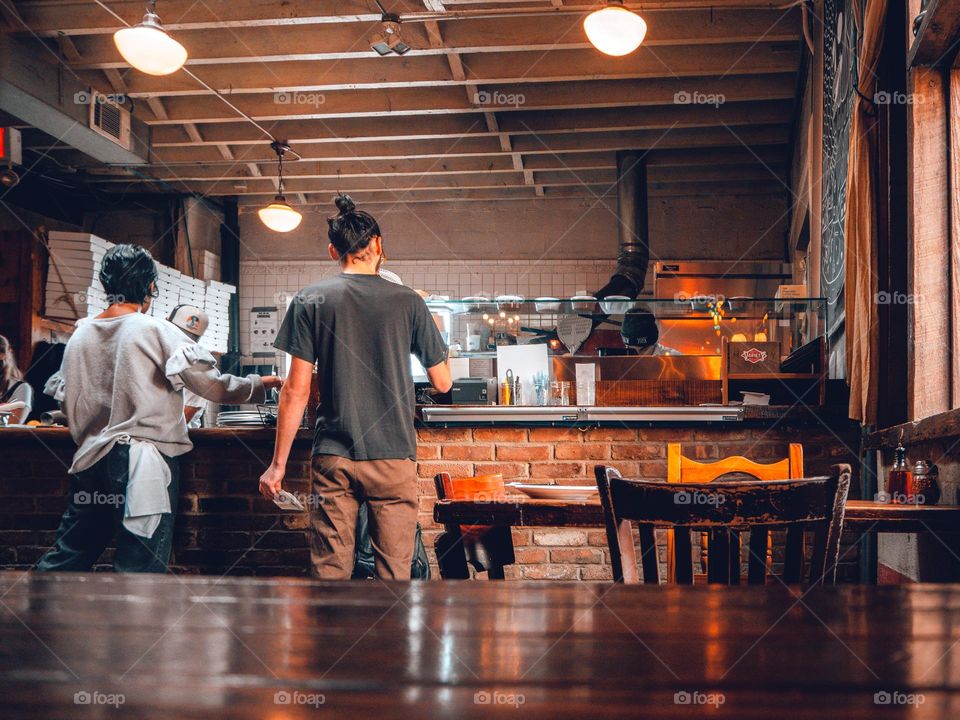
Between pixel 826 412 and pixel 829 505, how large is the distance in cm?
262

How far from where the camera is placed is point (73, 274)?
7.60 m

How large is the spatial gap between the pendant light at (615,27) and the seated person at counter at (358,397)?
2506 millimetres

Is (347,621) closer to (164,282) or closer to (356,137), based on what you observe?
(356,137)

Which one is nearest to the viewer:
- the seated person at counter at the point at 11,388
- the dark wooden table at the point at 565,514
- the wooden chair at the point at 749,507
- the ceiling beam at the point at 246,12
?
the wooden chair at the point at 749,507

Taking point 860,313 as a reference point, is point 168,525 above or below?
below

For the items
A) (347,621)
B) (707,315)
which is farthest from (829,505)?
(707,315)

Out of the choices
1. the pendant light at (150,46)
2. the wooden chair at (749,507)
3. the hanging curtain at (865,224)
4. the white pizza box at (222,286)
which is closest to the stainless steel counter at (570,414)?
the hanging curtain at (865,224)

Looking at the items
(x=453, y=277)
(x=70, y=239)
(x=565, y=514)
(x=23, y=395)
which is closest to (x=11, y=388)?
(x=23, y=395)

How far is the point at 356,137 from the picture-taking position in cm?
766

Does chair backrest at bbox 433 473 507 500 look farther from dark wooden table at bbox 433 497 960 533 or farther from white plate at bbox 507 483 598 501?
dark wooden table at bbox 433 497 960 533

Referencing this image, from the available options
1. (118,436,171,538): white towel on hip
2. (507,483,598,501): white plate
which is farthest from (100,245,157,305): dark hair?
(507,483,598,501): white plate

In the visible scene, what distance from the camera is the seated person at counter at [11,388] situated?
525 centimetres

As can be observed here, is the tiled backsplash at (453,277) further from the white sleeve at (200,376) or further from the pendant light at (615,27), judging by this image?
the white sleeve at (200,376)

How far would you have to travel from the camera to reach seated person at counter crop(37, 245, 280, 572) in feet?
9.08
